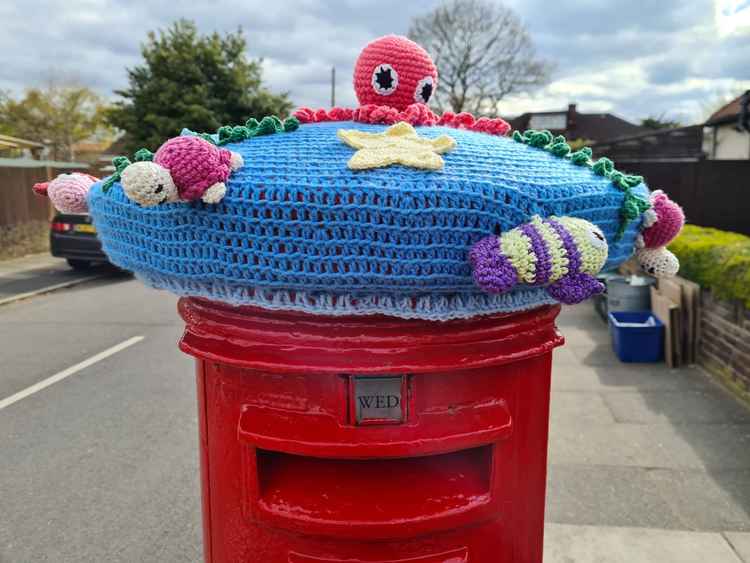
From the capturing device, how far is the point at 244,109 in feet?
55.5

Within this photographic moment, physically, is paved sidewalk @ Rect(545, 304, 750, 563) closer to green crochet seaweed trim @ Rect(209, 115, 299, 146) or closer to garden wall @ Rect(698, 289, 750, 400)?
garden wall @ Rect(698, 289, 750, 400)

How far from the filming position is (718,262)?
15.9 feet

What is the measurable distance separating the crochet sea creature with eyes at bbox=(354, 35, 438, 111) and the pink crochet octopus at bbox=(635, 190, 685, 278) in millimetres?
556

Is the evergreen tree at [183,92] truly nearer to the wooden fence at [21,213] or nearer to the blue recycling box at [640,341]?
the wooden fence at [21,213]

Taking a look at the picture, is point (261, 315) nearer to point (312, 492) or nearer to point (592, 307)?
point (312, 492)

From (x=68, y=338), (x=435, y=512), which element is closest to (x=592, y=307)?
(x=68, y=338)

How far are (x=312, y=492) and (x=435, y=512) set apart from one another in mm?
249

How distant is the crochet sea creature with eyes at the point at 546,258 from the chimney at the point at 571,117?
3901 centimetres

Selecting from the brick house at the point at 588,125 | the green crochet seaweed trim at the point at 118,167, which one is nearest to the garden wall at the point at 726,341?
the green crochet seaweed trim at the point at 118,167

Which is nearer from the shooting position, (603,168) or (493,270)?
(493,270)

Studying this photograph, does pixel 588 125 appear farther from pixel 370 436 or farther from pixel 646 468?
pixel 370 436

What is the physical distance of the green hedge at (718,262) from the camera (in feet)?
14.5

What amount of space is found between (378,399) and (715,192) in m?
6.98

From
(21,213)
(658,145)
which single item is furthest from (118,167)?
(658,145)
